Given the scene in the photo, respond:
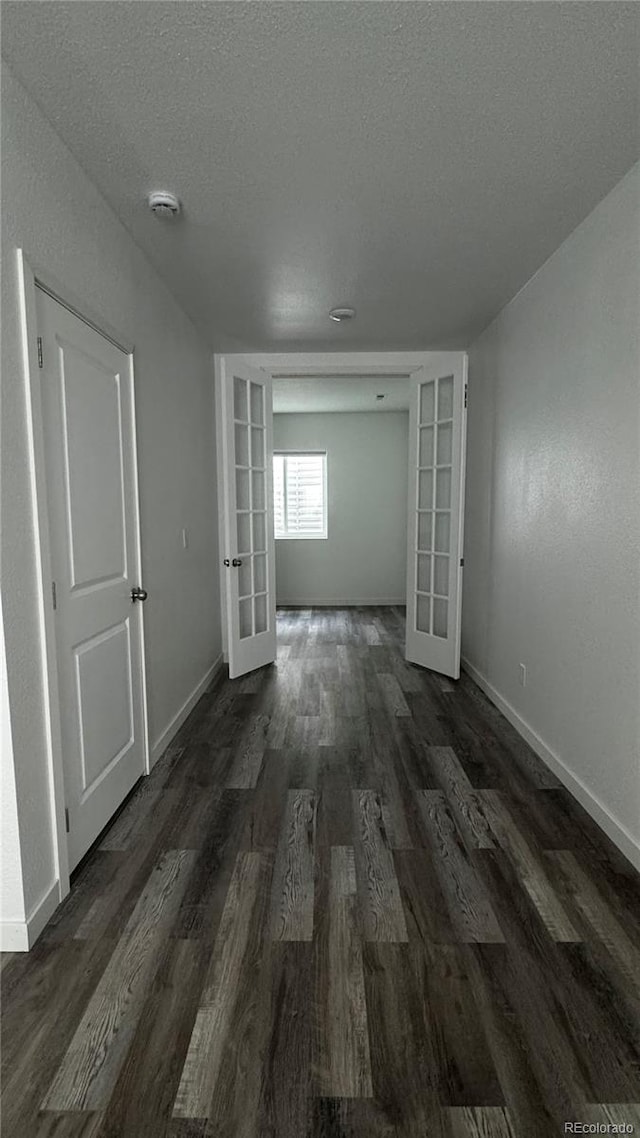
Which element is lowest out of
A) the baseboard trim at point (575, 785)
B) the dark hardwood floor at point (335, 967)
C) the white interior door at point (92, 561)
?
the dark hardwood floor at point (335, 967)

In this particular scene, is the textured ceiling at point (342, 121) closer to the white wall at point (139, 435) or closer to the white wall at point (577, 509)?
the white wall at point (139, 435)

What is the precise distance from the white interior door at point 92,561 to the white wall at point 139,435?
15 centimetres

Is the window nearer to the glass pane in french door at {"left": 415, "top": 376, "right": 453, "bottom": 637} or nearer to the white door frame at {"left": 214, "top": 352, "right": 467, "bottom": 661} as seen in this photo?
the white door frame at {"left": 214, "top": 352, "right": 467, "bottom": 661}

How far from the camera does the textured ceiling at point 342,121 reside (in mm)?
1372

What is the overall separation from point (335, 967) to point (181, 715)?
6.46 feet

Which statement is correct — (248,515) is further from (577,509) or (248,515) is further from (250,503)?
(577,509)

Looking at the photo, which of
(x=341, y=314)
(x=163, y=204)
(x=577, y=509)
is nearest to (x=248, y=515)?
(x=341, y=314)

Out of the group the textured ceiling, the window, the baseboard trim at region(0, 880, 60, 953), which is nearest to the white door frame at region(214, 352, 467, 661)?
the textured ceiling

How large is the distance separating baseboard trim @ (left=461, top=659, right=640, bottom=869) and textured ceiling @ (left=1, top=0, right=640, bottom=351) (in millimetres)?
2415

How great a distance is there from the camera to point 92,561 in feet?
6.75

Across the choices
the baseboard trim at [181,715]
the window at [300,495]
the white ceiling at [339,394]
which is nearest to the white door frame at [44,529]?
the baseboard trim at [181,715]

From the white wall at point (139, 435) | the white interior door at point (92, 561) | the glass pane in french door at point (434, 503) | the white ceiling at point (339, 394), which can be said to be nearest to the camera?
the white wall at point (139, 435)

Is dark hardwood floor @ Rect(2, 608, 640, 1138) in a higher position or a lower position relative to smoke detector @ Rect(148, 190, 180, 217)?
lower

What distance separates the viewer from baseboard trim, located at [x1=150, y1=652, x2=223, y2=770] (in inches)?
110
